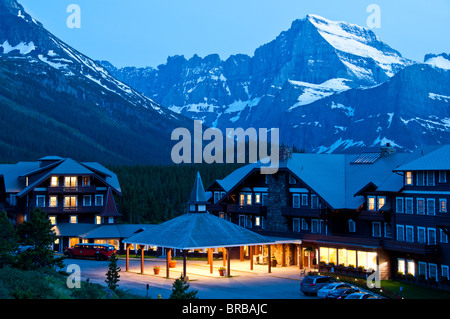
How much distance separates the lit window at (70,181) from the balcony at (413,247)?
52.7 metres

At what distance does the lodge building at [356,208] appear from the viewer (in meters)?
59.1

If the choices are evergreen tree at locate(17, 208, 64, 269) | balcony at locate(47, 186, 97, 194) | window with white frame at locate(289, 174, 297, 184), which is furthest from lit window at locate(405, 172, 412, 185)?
balcony at locate(47, 186, 97, 194)

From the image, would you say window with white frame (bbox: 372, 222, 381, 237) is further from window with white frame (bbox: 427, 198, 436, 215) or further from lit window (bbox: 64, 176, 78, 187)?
lit window (bbox: 64, 176, 78, 187)

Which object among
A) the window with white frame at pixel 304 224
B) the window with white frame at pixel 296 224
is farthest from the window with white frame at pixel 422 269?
the window with white frame at pixel 296 224

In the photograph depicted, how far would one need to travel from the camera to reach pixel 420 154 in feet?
217

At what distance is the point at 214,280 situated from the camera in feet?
201

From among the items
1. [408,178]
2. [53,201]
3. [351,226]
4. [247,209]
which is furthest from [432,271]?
[53,201]

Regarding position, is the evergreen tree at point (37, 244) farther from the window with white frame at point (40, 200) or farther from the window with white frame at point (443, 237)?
the window with white frame at point (40, 200)

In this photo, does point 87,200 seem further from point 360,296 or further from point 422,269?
point 360,296
